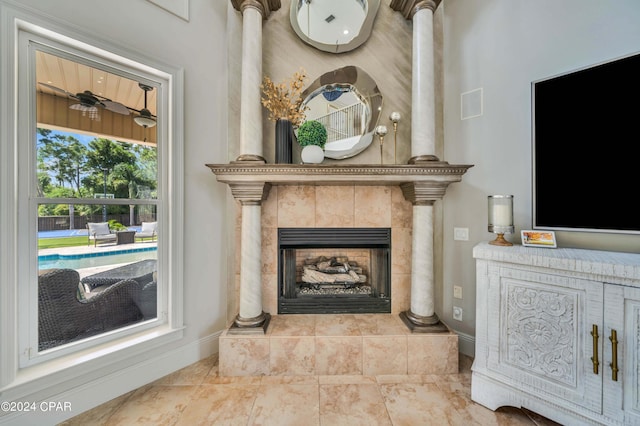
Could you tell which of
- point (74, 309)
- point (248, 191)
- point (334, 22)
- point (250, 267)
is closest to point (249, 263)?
point (250, 267)

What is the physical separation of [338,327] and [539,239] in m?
1.56

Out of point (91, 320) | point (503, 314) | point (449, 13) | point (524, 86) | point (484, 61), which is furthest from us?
point (449, 13)

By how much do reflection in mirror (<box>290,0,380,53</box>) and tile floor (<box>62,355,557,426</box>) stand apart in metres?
2.86

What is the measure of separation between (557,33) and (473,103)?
61cm

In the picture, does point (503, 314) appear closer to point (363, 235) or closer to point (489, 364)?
point (489, 364)

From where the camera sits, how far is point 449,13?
2.19m

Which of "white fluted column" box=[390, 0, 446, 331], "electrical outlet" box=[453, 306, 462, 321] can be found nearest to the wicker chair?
"white fluted column" box=[390, 0, 446, 331]

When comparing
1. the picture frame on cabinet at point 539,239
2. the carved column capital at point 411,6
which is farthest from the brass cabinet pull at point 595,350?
the carved column capital at point 411,6

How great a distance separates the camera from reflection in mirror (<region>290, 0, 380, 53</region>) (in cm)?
221

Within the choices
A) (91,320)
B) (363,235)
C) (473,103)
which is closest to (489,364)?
(363,235)

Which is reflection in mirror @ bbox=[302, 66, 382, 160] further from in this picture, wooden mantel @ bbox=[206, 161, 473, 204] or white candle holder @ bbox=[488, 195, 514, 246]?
white candle holder @ bbox=[488, 195, 514, 246]

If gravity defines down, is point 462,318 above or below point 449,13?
below

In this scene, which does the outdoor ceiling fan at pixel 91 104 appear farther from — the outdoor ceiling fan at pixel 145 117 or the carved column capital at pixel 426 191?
the carved column capital at pixel 426 191

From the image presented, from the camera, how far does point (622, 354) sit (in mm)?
1162
